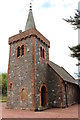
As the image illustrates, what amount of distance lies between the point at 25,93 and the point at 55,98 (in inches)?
185

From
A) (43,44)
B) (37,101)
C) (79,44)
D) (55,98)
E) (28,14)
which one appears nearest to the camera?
(79,44)

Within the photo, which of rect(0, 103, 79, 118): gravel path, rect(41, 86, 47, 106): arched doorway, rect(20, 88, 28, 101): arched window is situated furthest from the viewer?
rect(41, 86, 47, 106): arched doorway

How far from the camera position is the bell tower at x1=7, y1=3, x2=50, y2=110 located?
17.0m

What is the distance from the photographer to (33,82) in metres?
16.8

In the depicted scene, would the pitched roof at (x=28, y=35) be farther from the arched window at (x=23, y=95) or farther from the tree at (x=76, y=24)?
the tree at (x=76, y=24)

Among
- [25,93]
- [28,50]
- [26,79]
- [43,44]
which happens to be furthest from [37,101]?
[43,44]

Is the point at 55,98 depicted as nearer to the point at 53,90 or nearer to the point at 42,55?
the point at 53,90

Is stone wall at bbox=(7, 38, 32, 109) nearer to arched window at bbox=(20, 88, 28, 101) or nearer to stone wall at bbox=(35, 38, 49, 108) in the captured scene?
arched window at bbox=(20, 88, 28, 101)


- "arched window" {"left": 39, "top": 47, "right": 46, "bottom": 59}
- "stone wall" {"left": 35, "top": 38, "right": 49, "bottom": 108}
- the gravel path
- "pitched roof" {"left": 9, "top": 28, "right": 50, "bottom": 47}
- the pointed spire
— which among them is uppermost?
the pointed spire

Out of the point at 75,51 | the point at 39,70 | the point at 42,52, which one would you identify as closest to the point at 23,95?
the point at 39,70

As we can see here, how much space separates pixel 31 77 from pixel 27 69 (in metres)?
1.36

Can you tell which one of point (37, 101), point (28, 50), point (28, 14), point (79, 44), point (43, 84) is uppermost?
point (28, 14)

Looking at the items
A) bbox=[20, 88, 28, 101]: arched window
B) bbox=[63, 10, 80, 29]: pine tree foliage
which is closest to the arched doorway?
bbox=[20, 88, 28, 101]: arched window

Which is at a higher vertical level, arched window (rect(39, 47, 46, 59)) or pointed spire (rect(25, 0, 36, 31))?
pointed spire (rect(25, 0, 36, 31))
